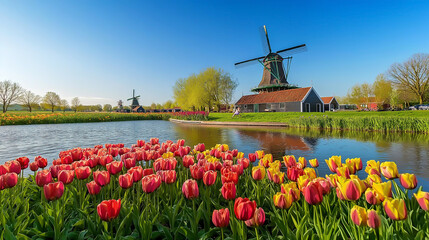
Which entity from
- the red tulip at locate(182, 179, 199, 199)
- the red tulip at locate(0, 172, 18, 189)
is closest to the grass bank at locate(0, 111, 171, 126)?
the red tulip at locate(0, 172, 18, 189)

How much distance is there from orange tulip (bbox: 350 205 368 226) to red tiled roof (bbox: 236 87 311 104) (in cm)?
3170

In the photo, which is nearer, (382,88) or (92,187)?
(92,187)

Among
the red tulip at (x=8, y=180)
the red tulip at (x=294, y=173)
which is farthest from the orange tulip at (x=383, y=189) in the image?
the red tulip at (x=8, y=180)

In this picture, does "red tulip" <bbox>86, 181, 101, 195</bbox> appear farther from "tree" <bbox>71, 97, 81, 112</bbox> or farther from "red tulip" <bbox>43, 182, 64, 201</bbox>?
"tree" <bbox>71, 97, 81, 112</bbox>

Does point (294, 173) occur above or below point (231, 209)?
above

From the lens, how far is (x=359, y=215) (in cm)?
126

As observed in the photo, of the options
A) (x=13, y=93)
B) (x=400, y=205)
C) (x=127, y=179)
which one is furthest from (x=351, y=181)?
(x=13, y=93)

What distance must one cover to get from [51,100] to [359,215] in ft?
302

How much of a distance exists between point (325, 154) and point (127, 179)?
21.7 feet

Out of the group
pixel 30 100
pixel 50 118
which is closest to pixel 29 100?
pixel 30 100

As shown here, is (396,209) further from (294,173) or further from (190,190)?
(190,190)

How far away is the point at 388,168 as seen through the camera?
1.79m

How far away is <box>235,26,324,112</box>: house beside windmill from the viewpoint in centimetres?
3159

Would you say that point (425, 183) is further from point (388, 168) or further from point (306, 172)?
point (306, 172)
